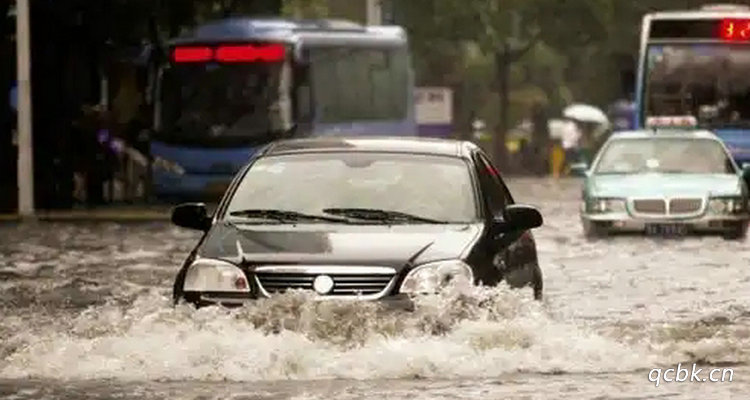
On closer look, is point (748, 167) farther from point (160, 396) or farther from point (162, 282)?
point (160, 396)

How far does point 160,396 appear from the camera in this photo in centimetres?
1250

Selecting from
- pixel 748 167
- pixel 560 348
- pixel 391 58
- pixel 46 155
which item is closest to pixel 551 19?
pixel 391 58

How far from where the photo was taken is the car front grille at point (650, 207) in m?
27.9

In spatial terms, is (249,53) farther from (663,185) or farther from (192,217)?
(192,217)

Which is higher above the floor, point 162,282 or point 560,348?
point 560,348

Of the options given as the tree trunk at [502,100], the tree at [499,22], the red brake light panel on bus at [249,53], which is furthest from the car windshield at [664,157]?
the tree trunk at [502,100]

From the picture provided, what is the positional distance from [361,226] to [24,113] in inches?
906

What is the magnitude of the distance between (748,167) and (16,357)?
54.4 ft

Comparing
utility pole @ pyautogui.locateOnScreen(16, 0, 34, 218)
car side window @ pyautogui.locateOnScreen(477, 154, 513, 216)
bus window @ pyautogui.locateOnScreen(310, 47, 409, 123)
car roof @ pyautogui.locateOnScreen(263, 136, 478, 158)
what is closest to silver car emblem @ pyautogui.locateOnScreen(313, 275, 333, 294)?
car side window @ pyautogui.locateOnScreen(477, 154, 513, 216)

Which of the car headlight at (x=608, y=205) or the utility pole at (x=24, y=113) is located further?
the utility pole at (x=24, y=113)

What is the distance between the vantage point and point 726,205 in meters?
28.0

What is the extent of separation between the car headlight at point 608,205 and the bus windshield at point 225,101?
10355 millimetres

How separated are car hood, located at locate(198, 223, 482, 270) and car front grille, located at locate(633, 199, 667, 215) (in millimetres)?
13893

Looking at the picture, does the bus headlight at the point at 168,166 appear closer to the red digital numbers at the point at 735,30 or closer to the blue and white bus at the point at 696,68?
the blue and white bus at the point at 696,68
